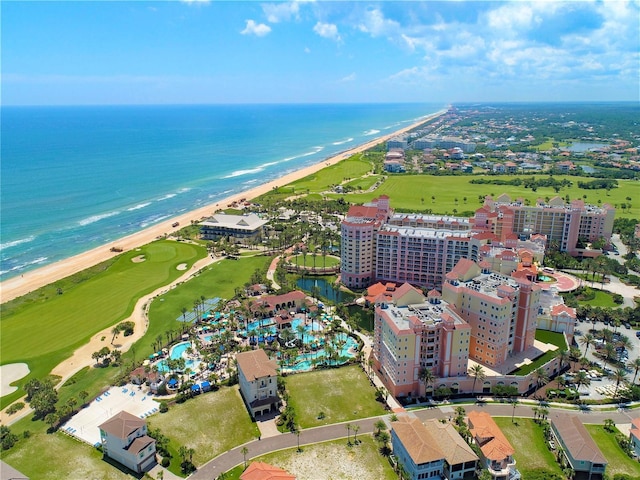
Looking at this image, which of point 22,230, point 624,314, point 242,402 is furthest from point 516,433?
point 22,230

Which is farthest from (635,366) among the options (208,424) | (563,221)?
(208,424)

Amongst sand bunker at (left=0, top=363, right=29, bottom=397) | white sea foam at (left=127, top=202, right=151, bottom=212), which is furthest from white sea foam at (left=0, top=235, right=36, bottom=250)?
sand bunker at (left=0, top=363, right=29, bottom=397)

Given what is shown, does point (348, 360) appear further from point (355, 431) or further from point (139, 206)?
point (139, 206)

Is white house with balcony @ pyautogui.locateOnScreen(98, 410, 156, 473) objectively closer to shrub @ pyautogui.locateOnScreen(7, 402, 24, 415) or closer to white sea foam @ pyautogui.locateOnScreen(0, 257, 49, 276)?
shrub @ pyautogui.locateOnScreen(7, 402, 24, 415)

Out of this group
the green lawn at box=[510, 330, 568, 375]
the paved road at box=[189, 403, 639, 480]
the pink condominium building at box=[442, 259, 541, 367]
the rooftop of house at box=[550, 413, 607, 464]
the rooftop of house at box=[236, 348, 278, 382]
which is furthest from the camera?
the pink condominium building at box=[442, 259, 541, 367]

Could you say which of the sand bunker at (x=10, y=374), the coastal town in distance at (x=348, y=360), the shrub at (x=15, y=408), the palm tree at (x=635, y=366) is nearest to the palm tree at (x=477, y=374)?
the coastal town in distance at (x=348, y=360)

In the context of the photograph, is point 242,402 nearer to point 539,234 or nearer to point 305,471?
point 305,471
